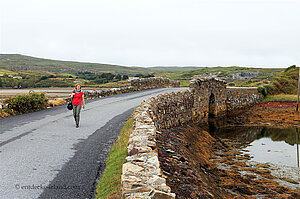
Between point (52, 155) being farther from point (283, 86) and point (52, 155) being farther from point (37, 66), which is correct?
point (37, 66)

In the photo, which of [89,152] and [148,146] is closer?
[148,146]

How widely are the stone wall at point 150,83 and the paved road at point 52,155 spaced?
15.4 metres

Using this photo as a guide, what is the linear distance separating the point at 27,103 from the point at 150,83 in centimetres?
1731

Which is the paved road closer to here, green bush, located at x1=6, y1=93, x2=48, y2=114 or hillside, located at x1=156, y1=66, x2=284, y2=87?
green bush, located at x1=6, y1=93, x2=48, y2=114

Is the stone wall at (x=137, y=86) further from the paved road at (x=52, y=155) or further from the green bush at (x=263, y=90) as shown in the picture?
the green bush at (x=263, y=90)

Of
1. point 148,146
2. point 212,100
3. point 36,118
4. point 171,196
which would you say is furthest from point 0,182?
point 212,100

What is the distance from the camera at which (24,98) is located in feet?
45.5

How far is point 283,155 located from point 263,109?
52.4 feet

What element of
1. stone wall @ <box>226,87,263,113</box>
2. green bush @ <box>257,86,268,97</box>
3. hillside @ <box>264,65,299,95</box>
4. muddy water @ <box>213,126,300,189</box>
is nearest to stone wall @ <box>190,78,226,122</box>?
stone wall @ <box>226,87,263,113</box>

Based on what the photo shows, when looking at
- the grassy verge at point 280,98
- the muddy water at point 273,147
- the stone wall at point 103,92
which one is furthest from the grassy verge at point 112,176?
the grassy verge at point 280,98

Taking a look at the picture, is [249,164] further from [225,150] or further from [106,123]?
[106,123]

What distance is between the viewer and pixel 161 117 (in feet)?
38.6

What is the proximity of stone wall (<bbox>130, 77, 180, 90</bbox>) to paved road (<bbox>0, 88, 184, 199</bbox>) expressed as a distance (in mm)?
15389

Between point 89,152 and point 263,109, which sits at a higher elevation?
point 89,152
